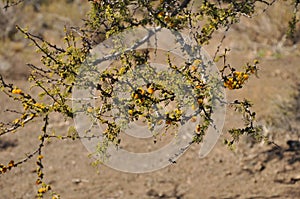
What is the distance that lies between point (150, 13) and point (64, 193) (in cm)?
341

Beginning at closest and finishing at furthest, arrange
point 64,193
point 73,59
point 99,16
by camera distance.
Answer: point 73,59, point 99,16, point 64,193

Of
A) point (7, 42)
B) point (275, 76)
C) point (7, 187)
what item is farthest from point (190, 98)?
point (7, 42)

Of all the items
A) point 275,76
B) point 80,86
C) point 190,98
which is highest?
point 275,76

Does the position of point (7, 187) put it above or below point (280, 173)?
above

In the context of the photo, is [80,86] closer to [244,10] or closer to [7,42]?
[244,10]

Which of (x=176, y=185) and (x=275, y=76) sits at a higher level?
(x=275, y=76)

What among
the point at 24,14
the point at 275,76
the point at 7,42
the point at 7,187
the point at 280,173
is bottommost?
the point at 280,173

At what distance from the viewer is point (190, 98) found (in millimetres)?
2809

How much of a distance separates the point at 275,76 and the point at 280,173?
9.86 feet

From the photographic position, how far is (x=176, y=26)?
319 cm

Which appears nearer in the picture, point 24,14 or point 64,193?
point 64,193

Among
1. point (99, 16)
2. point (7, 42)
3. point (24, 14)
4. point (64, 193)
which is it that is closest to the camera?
point (99, 16)

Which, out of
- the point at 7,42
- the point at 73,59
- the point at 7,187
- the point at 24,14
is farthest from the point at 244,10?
the point at 24,14

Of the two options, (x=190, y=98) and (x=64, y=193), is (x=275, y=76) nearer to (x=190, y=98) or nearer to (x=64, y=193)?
(x=64, y=193)
